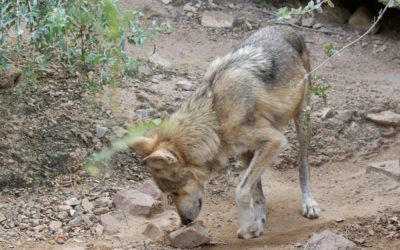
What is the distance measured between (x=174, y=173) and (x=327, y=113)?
9.80ft

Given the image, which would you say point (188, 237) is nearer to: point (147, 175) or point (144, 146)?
point (144, 146)

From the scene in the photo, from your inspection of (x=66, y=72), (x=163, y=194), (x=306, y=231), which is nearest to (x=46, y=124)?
(x=66, y=72)

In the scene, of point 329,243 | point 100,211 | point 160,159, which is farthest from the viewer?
point 100,211

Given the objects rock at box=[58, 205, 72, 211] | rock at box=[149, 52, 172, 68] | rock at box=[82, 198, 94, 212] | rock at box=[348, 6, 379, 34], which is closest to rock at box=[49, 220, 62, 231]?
rock at box=[58, 205, 72, 211]

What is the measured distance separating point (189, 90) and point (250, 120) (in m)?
2.40

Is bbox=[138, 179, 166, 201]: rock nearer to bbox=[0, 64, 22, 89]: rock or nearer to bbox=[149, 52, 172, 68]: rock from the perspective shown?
bbox=[0, 64, 22, 89]: rock

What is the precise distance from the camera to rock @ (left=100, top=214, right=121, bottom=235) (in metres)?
6.56

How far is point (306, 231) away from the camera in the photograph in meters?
6.64

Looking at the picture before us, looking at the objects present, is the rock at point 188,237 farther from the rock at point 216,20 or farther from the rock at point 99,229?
the rock at point 216,20

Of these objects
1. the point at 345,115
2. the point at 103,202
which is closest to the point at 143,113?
the point at 103,202

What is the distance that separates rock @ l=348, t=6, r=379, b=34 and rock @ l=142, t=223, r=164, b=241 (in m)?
5.80

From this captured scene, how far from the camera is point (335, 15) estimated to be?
36.8ft

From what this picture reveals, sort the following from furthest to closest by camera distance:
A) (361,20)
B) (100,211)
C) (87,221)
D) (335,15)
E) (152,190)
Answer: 1. (335,15)
2. (361,20)
3. (152,190)
4. (100,211)
5. (87,221)

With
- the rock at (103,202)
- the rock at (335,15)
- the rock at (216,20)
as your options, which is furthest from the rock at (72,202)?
the rock at (335,15)
